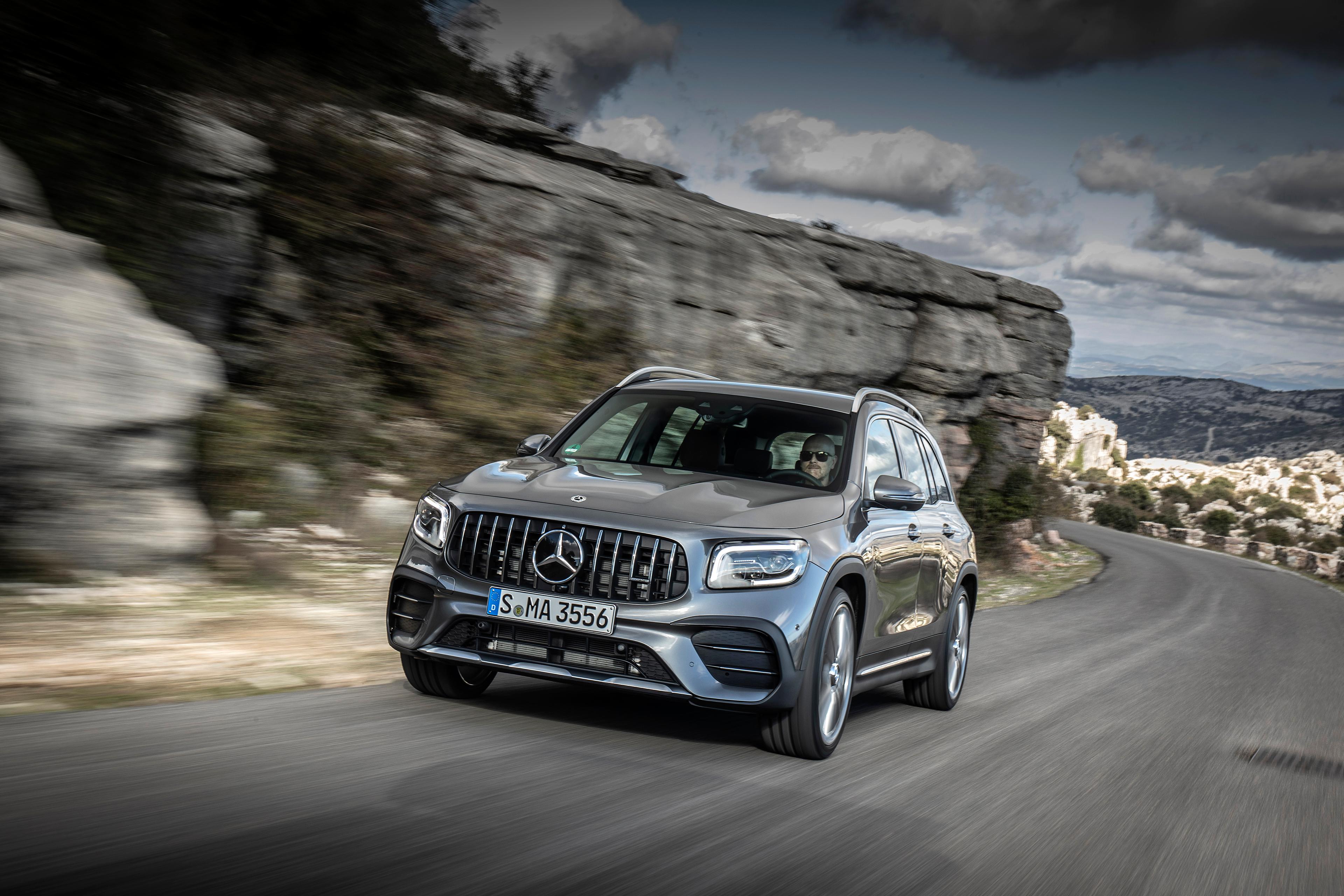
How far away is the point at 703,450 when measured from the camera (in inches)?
261

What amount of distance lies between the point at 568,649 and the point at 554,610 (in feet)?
0.57

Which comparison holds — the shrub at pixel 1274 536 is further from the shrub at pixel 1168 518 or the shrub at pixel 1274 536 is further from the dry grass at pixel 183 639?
the dry grass at pixel 183 639

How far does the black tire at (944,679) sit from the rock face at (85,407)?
15.3ft

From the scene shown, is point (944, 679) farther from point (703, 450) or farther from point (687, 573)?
point (687, 573)

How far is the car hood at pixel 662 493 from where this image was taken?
545 centimetres

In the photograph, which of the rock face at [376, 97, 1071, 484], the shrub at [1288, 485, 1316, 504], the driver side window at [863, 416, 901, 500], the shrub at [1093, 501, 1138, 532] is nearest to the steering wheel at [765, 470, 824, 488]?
the driver side window at [863, 416, 901, 500]

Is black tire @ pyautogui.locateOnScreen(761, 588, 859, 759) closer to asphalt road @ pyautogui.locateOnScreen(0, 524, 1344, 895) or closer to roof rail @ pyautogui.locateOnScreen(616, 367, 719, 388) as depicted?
asphalt road @ pyautogui.locateOnScreen(0, 524, 1344, 895)

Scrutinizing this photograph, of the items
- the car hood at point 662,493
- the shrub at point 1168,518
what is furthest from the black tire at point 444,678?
the shrub at point 1168,518

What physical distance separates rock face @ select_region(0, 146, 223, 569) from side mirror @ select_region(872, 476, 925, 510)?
4487 millimetres

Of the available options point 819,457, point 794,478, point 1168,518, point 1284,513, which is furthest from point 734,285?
point 1284,513

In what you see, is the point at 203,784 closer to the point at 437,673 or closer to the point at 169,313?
the point at 437,673

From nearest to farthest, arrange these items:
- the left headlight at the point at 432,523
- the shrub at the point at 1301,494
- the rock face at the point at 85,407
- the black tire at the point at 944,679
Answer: the left headlight at the point at 432,523
the rock face at the point at 85,407
the black tire at the point at 944,679
the shrub at the point at 1301,494

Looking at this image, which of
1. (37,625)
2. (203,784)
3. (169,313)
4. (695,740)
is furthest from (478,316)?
(203,784)

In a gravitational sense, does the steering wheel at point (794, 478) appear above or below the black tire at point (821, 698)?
above
